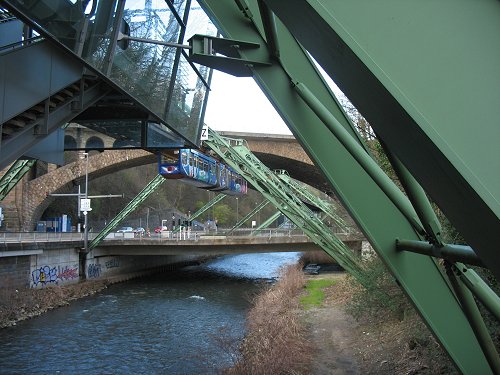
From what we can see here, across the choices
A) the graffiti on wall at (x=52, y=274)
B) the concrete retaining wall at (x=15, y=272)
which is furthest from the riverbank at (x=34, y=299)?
the graffiti on wall at (x=52, y=274)

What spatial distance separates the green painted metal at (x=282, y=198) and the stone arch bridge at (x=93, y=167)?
980 centimetres

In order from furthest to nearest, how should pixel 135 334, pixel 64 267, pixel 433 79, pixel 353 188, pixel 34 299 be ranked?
pixel 64 267, pixel 34 299, pixel 135 334, pixel 353 188, pixel 433 79

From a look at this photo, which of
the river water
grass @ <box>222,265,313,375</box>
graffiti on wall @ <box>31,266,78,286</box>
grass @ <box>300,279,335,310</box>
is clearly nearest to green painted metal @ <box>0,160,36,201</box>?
graffiti on wall @ <box>31,266,78,286</box>

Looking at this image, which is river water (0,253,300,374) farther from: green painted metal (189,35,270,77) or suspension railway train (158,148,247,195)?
green painted metal (189,35,270,77)

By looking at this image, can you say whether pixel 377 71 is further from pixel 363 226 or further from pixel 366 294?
pixel 366 294

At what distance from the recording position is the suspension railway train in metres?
24.8

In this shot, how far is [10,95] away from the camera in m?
9.60

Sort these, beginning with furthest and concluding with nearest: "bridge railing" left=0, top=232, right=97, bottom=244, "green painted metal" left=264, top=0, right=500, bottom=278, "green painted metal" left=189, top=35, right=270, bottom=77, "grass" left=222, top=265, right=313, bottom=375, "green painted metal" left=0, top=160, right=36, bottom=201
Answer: "green painted metal" left=0, top=160, right=36, bottom=201
"bridge railing" left=0, top=232, right=97, bottom=244
"grass" left=222, top=265, right=313, bottom=375
"green painted metal" left=189, top=35, right=270, bottom=77
"green painted metal" left=264, top=0, right=500, bottom=278

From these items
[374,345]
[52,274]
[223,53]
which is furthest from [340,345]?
[52,274]

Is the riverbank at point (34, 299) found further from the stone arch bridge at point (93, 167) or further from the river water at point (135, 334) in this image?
the stone arch bridge at point (93, 167)

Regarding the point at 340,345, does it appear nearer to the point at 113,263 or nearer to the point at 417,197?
the point at 417,197

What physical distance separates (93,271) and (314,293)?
17.3m

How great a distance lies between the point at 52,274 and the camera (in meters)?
27.7

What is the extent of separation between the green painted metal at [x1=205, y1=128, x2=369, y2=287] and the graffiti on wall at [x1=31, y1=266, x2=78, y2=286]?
11.9 meters
